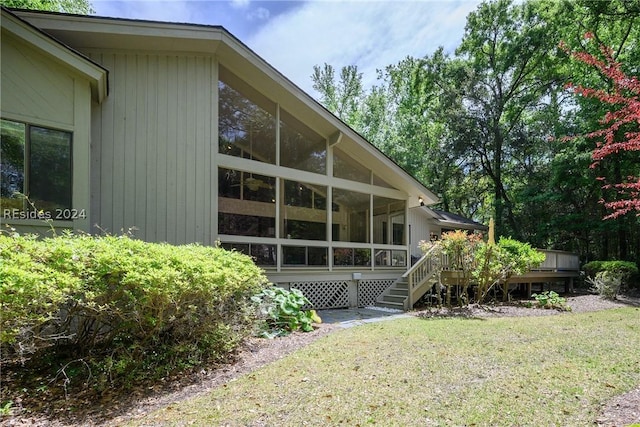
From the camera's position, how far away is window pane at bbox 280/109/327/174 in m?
10.2

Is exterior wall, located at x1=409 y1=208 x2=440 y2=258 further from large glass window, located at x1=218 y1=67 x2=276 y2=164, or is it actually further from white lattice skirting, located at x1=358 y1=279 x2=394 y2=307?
large glass window, located at x1=218 y1=67 x2=276 y2=164

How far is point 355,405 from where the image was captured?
12.0ft

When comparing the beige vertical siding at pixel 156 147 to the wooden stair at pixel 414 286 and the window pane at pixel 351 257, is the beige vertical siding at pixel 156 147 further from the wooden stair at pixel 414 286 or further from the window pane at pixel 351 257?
the wooden stair at pixel 414 286

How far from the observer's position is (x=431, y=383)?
13.8ft

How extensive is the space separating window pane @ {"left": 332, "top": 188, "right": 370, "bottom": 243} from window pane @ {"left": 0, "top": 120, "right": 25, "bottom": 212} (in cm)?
747

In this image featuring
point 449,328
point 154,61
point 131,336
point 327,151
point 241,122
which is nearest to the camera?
point 131,336

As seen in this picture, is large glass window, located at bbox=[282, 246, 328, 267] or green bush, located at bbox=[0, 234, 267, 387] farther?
large glass window, located at bbox=[282, 246, 328, 267]

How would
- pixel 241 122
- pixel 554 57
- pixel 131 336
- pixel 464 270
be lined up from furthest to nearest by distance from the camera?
pixel 554 57 < pixel 464 270 < pixel 241 122 < pixel 131 336

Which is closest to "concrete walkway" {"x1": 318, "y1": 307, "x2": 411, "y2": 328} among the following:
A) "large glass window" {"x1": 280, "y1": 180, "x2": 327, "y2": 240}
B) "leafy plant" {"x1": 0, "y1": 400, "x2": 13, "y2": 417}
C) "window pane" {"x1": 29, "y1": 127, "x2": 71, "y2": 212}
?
"large glass window" {"x1": 280, "y1": 180, "x2": 327, "y2": 240}

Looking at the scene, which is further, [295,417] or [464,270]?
[464,270]

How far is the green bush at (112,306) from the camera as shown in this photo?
3559 millimetres

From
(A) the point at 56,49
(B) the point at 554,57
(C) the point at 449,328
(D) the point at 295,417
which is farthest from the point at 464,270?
(B) the point at 554,57

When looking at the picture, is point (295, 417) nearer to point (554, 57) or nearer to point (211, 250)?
point (211, 250)

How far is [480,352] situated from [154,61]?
346 inches
